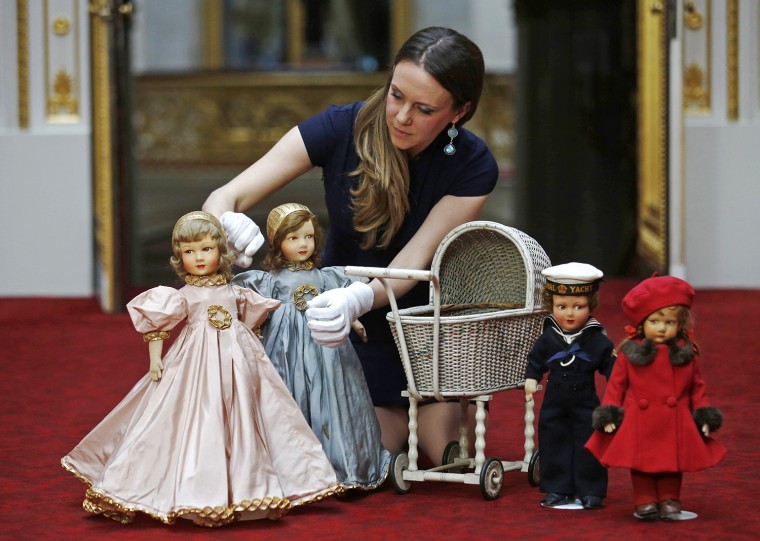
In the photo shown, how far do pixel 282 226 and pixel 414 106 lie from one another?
1.65 ft

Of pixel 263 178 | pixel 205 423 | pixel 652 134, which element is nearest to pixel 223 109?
pixel 652 134

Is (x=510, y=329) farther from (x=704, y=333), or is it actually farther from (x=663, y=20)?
(x=663, y=20)

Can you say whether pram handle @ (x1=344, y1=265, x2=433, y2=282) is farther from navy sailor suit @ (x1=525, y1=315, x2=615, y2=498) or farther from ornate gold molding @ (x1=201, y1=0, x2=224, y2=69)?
A: ornate gold molding @ (x1=201, y1=0, x2=224, y2=69)

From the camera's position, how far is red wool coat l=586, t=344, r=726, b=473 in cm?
304

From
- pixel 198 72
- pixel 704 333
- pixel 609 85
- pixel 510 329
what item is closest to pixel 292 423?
pixel 510 329

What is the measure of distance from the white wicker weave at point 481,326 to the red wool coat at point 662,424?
1.48 ft

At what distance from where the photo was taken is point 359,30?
53.7ft

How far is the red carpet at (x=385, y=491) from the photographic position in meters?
3.09

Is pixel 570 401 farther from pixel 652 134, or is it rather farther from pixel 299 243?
pixel 652 134

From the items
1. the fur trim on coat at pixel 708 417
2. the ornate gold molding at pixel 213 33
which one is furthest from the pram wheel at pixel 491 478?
the ornate gold molding at pixel 213 33

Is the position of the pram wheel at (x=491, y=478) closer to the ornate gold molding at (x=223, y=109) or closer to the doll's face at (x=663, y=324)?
the doll's face at (x=663, y=324)

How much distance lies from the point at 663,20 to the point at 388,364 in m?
4.19

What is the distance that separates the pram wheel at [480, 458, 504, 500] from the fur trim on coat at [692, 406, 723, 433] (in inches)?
22.8

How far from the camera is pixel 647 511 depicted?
3.14 m
